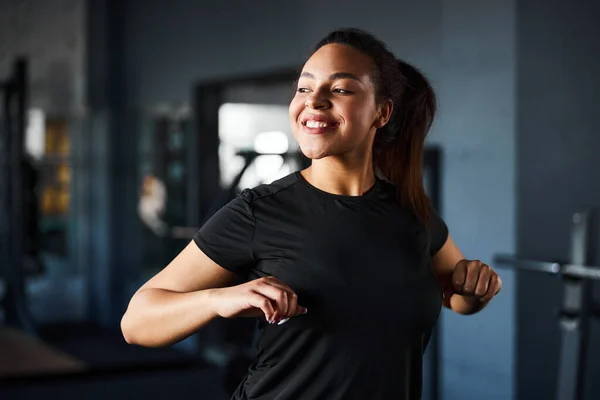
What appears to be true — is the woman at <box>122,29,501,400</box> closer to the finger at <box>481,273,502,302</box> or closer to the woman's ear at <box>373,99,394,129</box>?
the woman's ear at <box>373,99,394,129</box>

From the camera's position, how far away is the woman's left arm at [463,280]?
1510mm

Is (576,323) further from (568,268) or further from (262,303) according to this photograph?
(262,303)

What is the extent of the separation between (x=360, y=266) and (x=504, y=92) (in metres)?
2.71

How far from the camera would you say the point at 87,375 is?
18.7ft

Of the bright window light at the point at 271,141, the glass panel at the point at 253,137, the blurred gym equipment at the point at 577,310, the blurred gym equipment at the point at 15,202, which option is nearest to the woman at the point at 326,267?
the blurred gym equipment at the point at 577,310

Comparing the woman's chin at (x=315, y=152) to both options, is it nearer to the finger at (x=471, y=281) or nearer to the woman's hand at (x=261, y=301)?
the woman's hand at (x=261, y=301)

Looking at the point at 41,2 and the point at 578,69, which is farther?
the point at 41,2

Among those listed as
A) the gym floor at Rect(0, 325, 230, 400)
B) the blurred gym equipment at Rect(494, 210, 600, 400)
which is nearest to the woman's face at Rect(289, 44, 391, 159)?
the blurred gym equipment at Rect(494, 210, 600, 400)

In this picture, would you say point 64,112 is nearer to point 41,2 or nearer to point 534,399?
point 41,2

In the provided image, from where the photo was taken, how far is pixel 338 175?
1415 millimetres

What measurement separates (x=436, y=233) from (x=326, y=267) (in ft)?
1.07

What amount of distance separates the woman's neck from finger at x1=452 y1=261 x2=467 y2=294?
24cm

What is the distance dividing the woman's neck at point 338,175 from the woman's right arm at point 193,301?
0.72ft

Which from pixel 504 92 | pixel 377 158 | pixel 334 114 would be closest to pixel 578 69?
pixel 504 92
